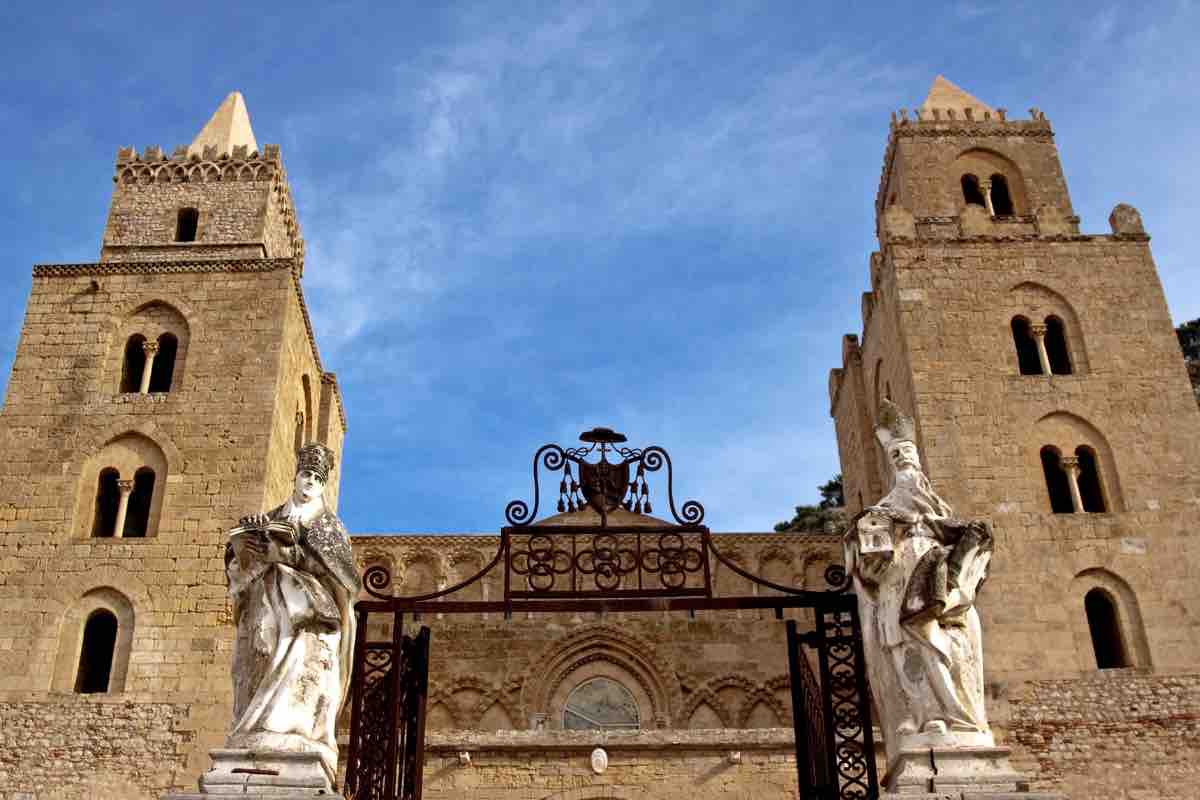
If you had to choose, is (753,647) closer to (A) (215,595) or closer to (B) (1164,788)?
(B) (1164,788)

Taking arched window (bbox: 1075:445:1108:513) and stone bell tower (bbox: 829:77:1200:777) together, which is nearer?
stone bell tower (bbox: 829:77:1200:777)

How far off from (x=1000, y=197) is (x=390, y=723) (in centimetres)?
2113

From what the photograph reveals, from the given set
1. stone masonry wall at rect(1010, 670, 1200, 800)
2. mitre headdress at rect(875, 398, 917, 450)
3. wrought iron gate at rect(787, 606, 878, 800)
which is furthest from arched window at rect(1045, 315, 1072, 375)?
mitre headdress at rect(875, 398, 917, 450)

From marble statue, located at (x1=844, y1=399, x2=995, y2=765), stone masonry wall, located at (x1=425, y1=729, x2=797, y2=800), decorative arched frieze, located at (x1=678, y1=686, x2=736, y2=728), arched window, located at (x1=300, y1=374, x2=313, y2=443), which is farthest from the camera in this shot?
arched window, located at (x1=300, y1=374, x2=313, y2=443)

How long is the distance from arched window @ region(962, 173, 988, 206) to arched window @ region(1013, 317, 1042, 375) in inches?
137

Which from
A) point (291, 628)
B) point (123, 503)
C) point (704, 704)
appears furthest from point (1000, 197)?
point (291, 628)

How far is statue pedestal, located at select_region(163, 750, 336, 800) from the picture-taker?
6805 mm

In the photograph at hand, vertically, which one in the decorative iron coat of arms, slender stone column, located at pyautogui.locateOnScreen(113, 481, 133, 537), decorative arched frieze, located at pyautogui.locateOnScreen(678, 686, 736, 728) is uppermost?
slender stone column, located at pyautogui.locateOnScreen(113, 481, 133, 537)

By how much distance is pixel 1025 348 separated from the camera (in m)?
23.8

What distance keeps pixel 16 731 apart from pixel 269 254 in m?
10.3

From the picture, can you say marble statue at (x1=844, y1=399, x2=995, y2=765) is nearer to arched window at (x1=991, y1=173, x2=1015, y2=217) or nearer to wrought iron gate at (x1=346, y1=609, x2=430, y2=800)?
wrought iron gate at (x1=346, y1=609, x2=430, y2=800)

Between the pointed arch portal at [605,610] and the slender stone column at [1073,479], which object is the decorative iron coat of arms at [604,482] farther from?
the slender stone column at [1073,479]

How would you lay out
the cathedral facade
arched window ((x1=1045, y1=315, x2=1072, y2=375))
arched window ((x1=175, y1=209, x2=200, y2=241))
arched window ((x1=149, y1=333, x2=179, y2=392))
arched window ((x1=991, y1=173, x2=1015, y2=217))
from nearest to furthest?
the cathedral facade → arched window ((x1=149, y1=333, x2=179, y2=392)) → arched window ((x1=1045, y1=315, x2=1072, y2=375)) → arched window ((x1=175, y1=209, x2=200, y2=241)) → arched window ((x1=991, y1=173, x2=1015, y2=217))

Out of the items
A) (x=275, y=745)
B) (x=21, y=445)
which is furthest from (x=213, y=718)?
(x=275, y=745)
